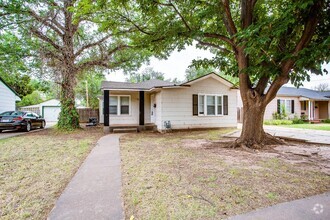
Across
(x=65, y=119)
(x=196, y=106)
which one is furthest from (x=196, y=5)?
(x=65, y=119)

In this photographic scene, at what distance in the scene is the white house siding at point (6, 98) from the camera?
15439 millimetres

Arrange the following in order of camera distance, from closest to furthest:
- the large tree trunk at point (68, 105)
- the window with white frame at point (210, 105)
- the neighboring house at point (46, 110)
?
1. the large tree trunk at point (68, 105)
2. the window with white frame at point (210, 105)
3. the neighboring house at point (46, 110)

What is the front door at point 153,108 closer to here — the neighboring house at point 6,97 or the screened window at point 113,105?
the screened window at point 113,105

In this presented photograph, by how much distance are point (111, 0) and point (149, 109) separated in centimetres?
839

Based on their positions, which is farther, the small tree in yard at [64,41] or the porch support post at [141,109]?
the porch support post at [141,109]

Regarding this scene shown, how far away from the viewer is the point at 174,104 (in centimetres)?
1241

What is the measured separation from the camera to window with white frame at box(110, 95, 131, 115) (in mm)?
13305

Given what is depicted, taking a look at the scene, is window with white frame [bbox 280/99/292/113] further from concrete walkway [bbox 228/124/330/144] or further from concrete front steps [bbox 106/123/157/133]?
concrete front steps [bbox 106/123/157/133]

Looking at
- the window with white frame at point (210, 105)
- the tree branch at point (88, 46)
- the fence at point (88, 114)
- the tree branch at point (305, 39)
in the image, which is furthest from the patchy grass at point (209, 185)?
the fence at point (88, 114)

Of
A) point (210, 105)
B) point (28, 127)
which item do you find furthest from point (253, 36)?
point (28, 127)

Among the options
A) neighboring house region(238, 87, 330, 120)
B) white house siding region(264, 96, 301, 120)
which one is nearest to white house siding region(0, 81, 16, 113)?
neighboring house region(238, 87, 330, 120)

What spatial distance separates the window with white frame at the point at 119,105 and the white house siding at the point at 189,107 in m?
2.64

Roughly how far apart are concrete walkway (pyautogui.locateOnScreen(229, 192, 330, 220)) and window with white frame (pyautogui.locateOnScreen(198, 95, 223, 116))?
33.8 feet

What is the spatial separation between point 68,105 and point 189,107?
27.7 ft
